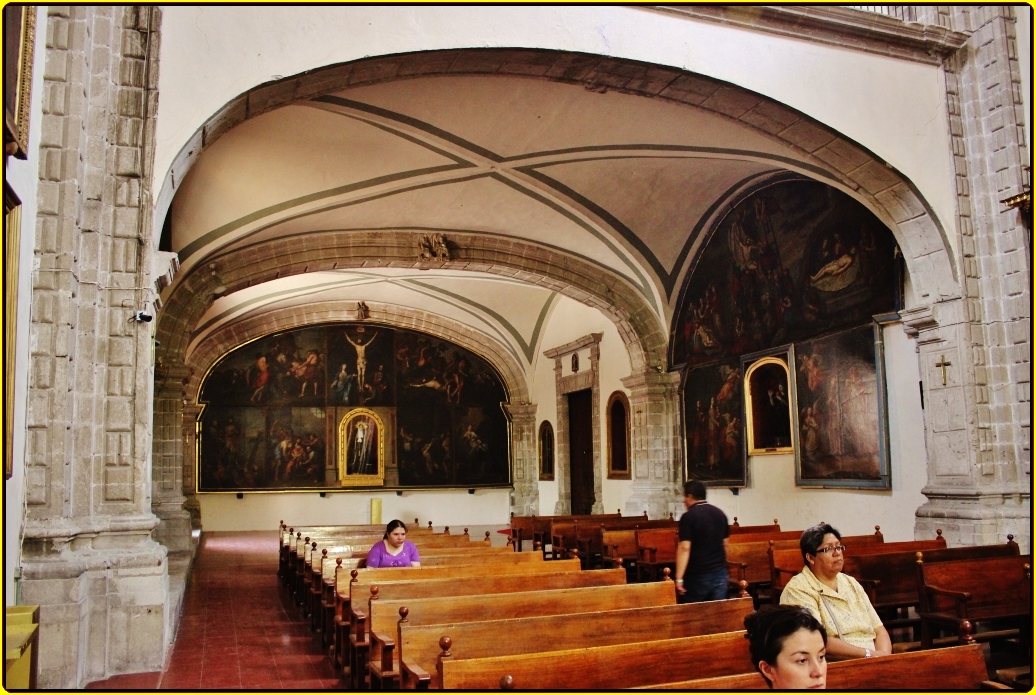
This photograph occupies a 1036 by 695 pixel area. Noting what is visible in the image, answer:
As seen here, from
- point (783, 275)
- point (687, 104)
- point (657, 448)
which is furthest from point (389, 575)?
point (657, 448)

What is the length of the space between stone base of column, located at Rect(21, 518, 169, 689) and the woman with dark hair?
12.7 feet

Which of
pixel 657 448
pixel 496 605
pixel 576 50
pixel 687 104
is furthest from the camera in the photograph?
pixel 657 448

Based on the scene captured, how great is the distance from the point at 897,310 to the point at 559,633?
21.0ft

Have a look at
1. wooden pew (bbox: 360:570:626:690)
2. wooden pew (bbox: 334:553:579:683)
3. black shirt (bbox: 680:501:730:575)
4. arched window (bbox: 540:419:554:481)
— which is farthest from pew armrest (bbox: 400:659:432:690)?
arched window (bbox: 540:419:554:481)

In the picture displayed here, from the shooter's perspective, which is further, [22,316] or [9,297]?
[22,316]

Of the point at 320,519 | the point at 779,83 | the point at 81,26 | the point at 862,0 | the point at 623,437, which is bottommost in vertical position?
the point at 320,519

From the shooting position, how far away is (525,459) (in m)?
20.1

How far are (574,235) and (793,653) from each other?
33.2 ft

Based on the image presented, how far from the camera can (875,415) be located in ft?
29.8

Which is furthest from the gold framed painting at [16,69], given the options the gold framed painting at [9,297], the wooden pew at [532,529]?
the wooden pew at [532,529]

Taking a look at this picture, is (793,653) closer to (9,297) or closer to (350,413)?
(9,297)

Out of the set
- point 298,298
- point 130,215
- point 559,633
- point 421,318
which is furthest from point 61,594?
point 421,318

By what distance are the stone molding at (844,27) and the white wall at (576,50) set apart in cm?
8

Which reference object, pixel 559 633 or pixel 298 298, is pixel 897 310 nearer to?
pixel 559 633
